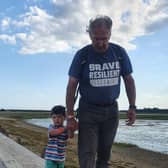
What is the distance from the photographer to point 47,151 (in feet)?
18.5

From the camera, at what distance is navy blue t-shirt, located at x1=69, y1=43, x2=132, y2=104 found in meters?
5.02

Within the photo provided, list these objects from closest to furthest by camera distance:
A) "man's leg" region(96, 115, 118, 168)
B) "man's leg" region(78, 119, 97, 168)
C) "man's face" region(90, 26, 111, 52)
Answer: "man's face" region(90, 26, 111, 52) → "man's leg" region(78, 119, 97, 168) → "man's leg" region(96, 115, 118, 168)

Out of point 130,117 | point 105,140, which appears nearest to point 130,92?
point 130,117

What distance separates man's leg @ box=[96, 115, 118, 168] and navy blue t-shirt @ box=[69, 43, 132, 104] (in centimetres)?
26

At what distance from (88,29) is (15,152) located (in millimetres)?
5878

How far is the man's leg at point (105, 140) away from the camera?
518 centimetres

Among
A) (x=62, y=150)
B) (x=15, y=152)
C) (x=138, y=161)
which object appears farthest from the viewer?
(x=138, y=161)

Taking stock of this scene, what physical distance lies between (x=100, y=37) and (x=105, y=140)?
111cm

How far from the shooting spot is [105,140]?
17.1 feet

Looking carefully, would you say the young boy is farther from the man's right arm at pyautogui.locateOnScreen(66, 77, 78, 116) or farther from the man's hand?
the man's hand

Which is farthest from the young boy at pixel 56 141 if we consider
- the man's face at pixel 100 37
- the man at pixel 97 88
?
the man's face at pixel 100 37

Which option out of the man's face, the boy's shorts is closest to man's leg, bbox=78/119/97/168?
the boy's shorts

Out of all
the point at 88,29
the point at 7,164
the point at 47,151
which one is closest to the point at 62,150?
the point at 47,151

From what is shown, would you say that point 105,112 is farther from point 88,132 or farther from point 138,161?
point 138,161
